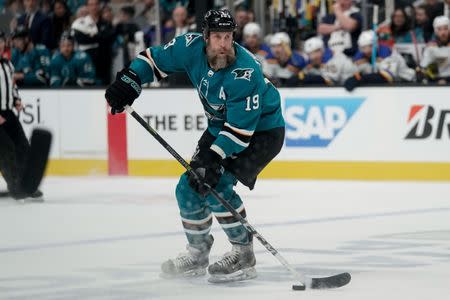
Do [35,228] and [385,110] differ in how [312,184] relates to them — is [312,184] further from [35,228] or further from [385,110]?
[35,228]

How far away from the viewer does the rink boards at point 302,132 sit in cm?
998

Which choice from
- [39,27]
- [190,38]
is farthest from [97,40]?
[190,38]

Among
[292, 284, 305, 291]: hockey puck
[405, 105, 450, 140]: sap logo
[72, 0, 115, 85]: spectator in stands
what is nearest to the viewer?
[292, 284, 305, 291]: hockey puck

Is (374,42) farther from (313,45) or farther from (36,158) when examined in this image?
(36,158)

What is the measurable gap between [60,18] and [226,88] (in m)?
7.20

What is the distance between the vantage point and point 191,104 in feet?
34.9

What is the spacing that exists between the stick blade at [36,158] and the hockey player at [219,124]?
11.2 feet

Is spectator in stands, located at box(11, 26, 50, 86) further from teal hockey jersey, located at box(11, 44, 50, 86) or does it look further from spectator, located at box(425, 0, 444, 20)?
spectator, located at box(425, 0, 444, 20)

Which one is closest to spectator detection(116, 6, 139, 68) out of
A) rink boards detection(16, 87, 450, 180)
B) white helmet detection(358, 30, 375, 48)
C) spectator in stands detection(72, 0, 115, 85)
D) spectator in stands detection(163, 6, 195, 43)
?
spectator in stands detection(72, 0, 115, 85)

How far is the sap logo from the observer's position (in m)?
9.91

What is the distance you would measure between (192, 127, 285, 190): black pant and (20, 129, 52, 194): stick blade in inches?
140

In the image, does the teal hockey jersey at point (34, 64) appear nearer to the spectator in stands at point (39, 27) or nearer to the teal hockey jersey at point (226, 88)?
the spectator in stands at point (39, 27)

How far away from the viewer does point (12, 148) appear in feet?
31.2

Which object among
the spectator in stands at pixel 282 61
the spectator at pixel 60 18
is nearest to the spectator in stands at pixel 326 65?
the spectator in stands at pixel 282 61
